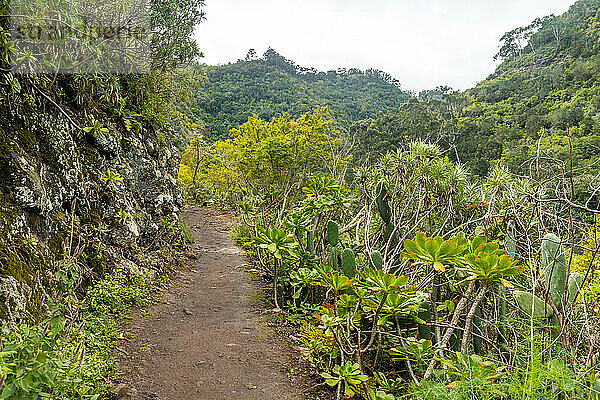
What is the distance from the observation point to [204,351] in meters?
3.53

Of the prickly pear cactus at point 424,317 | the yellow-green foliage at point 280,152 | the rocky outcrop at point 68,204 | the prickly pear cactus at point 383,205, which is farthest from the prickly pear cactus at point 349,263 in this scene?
the yellow-green foliage at point 280,152

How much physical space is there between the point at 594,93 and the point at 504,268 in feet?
100.0

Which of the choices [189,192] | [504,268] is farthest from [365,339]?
[189,192]

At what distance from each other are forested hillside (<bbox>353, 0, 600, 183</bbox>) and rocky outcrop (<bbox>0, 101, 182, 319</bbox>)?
33.8ft

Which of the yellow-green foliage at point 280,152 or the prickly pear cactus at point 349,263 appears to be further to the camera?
the yellow-green foliage at point 280,152

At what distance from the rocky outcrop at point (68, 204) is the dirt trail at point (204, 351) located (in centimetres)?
78

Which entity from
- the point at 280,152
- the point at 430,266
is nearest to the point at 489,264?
the point at 430,266

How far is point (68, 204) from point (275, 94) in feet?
93.8

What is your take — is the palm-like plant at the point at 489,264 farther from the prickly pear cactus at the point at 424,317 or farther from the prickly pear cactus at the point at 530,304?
the prickly pear cactus at the point at 424,317

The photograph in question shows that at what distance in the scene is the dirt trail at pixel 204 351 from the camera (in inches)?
113

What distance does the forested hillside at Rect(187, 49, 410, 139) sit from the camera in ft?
89.3

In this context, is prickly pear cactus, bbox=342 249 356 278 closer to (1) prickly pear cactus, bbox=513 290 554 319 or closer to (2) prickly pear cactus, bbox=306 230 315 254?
(1) prickly pear cactus, bbox=513 290 554 319

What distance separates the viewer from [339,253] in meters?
3.69

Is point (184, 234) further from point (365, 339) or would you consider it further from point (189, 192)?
point (189, 192)
